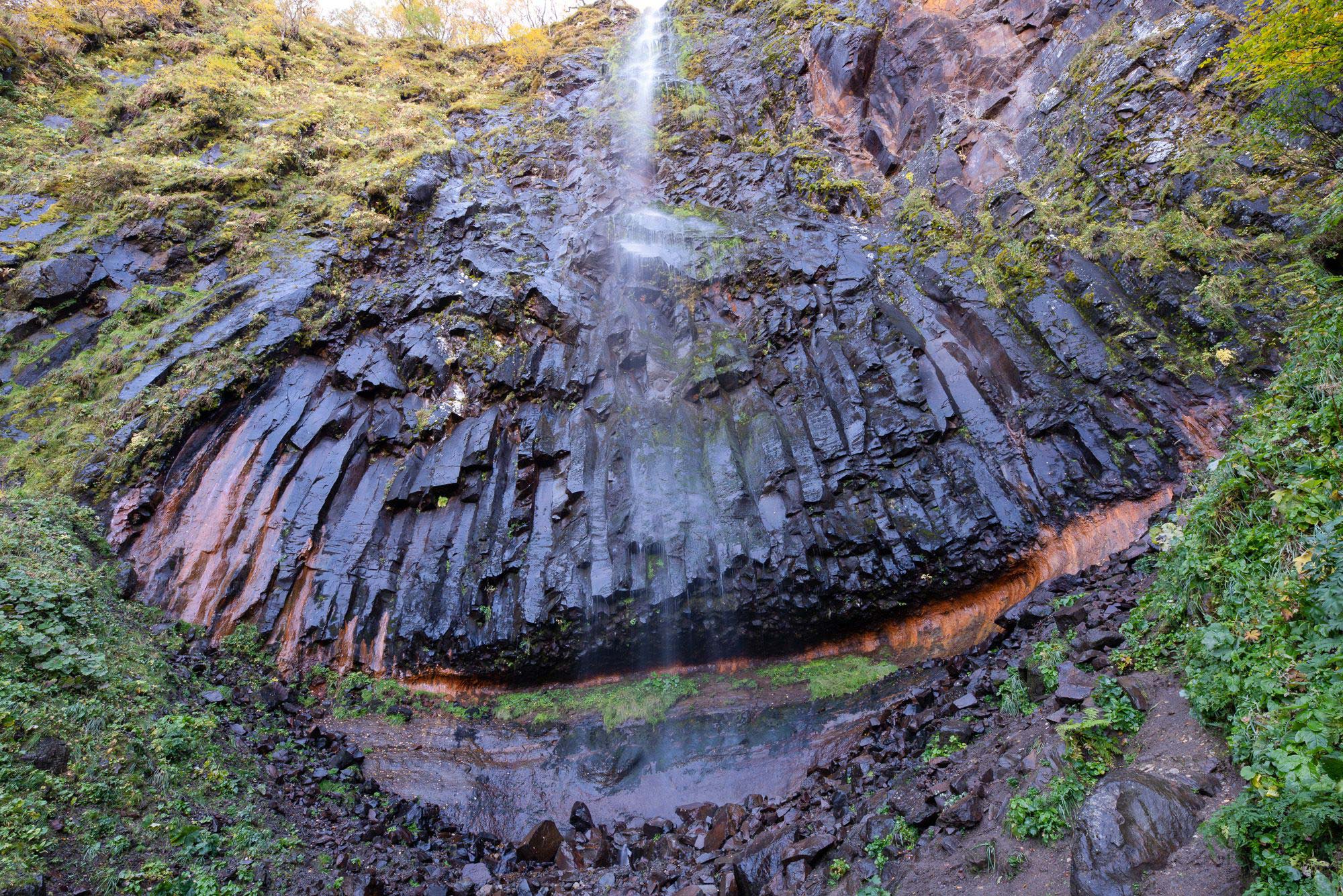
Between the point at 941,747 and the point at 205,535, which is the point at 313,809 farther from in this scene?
the point at 941,747

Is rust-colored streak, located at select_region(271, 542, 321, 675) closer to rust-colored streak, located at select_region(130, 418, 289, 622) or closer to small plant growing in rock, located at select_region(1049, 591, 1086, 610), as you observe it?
rust-colored streak, located at select_region(130, 418, 289, 622)

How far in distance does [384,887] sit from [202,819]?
2069 mm

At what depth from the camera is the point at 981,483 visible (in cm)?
1046

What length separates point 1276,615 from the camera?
384cm

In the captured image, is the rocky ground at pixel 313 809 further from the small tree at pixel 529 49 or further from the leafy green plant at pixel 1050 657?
the small tree at pixel 529 49

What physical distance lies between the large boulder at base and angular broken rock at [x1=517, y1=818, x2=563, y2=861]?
271 inches

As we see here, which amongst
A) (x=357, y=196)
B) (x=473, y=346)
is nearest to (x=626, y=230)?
(x=473, y=346)

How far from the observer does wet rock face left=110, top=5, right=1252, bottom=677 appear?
1048cm

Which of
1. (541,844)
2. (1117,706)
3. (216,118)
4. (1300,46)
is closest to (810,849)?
(1117,706)

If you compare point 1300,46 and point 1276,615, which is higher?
point 1300,46

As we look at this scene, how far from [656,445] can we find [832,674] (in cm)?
549

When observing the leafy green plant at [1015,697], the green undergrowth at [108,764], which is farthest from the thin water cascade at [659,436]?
the green undergrowth at [108,764]

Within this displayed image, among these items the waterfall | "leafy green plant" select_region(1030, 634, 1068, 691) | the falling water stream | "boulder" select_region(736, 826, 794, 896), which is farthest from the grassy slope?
"leafy green plant" select_region(1030, 634, 1068, 691)

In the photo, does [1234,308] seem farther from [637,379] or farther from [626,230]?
[626,230]
